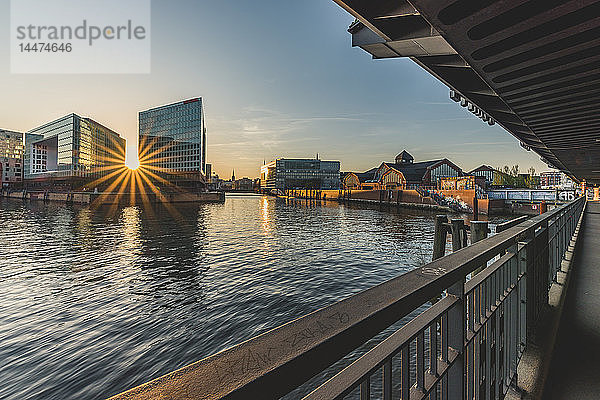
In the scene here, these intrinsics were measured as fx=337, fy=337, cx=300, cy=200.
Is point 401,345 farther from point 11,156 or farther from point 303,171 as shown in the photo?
point 11,156

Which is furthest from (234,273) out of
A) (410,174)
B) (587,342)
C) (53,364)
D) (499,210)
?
(410,174)

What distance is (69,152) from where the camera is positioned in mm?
87500

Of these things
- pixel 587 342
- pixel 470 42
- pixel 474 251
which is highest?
pixel 470 42

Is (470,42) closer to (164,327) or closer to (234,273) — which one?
(164,327)

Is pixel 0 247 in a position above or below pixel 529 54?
below

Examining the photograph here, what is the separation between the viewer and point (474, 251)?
196cm

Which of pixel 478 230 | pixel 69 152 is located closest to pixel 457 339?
pixel 478 230

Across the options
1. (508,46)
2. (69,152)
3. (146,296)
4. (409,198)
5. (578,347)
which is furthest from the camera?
(69,152)

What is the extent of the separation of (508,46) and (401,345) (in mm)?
3756

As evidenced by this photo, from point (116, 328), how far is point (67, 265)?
890 cm

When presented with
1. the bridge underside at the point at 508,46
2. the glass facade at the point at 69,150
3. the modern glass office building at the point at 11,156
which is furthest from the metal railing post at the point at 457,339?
the modern glass office building at the point at 11,156

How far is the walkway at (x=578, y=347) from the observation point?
2.75 m

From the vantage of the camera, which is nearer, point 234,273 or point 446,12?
point 446,12

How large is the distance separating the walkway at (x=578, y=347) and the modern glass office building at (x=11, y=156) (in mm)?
145919
